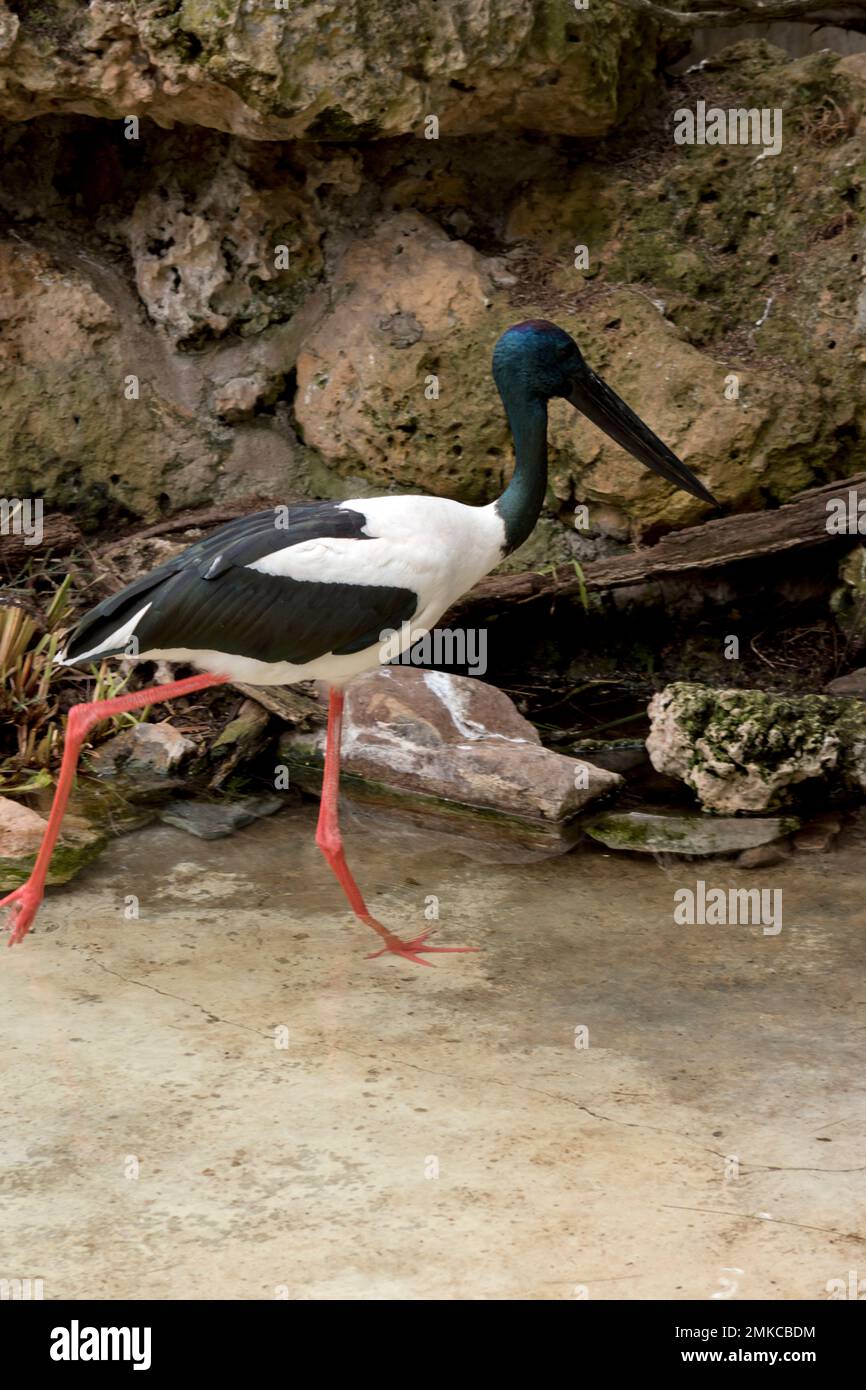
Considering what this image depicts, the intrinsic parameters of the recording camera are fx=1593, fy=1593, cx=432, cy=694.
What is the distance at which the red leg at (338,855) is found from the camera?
407 cm

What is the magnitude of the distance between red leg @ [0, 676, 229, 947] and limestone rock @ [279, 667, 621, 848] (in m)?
1.01

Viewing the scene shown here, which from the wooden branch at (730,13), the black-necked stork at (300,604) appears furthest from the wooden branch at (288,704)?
the wooden branch at (730,13)

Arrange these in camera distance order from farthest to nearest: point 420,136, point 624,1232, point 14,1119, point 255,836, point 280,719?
point 420,136 < point 280,719 < point 255,836 < point 14,1119 < point 624,1232

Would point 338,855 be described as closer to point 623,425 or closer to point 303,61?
point 623,425

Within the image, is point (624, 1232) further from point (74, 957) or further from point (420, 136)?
point (420, 136)

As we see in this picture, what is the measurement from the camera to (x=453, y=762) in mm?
5055

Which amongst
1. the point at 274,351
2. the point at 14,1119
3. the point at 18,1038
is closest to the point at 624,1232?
the point at 14,1119

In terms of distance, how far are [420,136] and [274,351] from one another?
0.98 meters

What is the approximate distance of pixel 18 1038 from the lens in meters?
3.57

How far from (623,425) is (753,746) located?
41.8 inches

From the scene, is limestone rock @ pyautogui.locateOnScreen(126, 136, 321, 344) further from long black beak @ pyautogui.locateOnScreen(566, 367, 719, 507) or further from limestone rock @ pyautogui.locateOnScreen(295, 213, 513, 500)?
long black beak @ pyautogui.locateOnScreen(566, 367, 719, 507)

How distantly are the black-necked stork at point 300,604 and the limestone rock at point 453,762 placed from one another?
720 mm

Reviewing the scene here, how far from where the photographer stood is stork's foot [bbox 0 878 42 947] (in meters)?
4.02

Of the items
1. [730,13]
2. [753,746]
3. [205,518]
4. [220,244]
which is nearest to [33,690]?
[205,518]
